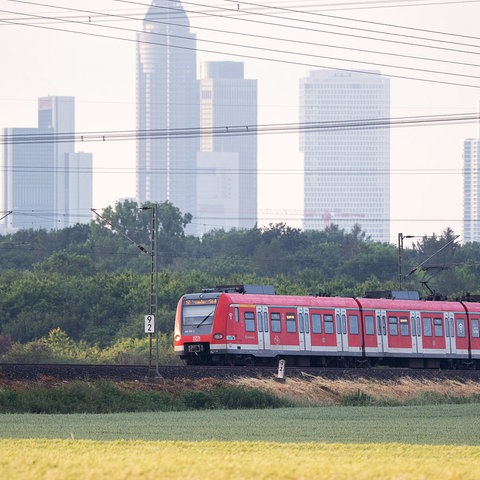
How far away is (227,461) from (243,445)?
5045 millimetres

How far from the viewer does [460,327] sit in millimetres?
71812

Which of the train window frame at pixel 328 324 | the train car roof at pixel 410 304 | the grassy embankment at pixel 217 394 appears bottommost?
the grassy embankment at pixel 217 394

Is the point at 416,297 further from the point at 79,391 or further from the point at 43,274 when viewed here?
the point at 43,274

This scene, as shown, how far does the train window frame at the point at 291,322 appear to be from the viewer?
208 feet

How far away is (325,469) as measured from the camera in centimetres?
2242

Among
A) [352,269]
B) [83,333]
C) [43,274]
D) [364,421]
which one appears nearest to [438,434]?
[364,421]

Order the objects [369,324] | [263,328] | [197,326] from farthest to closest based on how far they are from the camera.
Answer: [369,324]
[197,326]
[263,328]

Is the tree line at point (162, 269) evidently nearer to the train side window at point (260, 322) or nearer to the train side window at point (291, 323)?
the train side window at point (291, 323)

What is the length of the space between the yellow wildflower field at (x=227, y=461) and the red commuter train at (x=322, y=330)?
107ft

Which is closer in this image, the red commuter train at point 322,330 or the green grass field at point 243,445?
the green grass field at point 243,445

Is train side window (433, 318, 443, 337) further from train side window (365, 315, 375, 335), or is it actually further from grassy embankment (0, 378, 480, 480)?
grassy embankment (0, 378, 480, 480)

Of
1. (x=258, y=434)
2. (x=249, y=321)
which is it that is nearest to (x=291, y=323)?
(x=249, y=321)

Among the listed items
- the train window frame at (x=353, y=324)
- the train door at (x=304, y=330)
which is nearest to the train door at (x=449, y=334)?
the train window frame at (x=353, y=324)

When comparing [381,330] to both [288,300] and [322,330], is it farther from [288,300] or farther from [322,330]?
[288,300]
